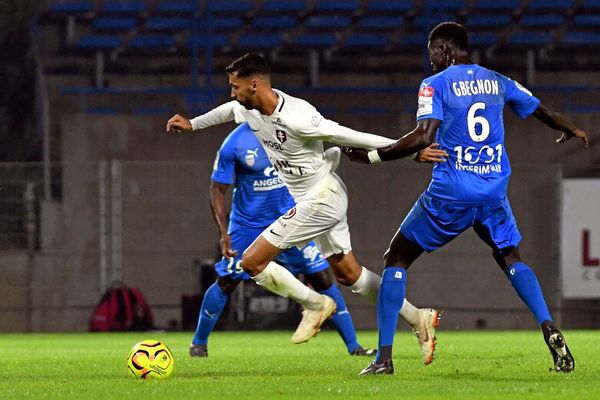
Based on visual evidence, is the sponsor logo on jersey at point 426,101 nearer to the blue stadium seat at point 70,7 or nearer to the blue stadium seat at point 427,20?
the blue stadium seat at point 427,20

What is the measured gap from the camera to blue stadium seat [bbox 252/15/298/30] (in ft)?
71.8

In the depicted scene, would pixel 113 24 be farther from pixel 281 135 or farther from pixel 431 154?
pixel 431 154

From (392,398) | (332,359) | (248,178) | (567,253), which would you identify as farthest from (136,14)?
(392,398)

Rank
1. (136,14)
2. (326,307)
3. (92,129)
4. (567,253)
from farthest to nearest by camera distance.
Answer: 1. (136,14)
2. (92,129)
3. (567,253)
4. (326,307)

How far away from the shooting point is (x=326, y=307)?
8.76 metres

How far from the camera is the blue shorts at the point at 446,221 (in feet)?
25.1

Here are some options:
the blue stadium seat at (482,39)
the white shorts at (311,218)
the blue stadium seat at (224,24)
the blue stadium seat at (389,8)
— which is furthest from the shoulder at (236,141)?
the blue stadium seat at (389,8)

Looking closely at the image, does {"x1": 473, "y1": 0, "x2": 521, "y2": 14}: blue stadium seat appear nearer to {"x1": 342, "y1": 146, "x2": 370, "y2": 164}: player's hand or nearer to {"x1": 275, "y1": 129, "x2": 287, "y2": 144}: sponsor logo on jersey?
{"x1": 275, "y1": 129, "x2": 287, "y2": 144}: sponsor logo on jersey

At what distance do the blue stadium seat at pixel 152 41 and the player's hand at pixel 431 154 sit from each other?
14.3 meters

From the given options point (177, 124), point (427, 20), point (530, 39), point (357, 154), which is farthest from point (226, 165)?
point (530, 39)

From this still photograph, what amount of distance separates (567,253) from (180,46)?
762 centimetres

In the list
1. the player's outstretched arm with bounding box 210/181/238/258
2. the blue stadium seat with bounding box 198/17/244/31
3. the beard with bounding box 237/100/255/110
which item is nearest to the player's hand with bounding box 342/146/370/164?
the beard with bounding box 237/100/255/110

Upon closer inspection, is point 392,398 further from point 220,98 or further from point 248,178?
point 220,98

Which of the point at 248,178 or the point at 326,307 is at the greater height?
the point at 248,178
